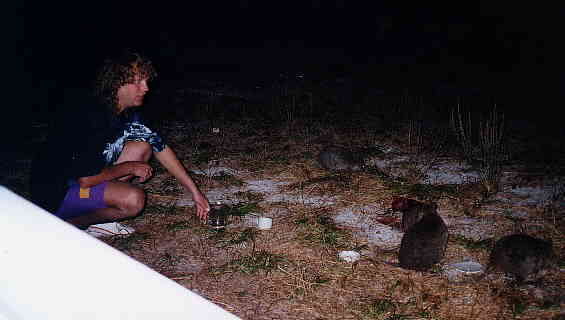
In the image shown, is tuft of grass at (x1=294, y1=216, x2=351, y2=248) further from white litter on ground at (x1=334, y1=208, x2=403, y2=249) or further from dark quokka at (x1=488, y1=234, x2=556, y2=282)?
dark quokka at (x1=488, y1=234, x2=556, y2=282)

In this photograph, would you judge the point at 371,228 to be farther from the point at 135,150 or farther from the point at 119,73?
the point at 119,73

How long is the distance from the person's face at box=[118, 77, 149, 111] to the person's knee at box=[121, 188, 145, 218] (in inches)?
24.1

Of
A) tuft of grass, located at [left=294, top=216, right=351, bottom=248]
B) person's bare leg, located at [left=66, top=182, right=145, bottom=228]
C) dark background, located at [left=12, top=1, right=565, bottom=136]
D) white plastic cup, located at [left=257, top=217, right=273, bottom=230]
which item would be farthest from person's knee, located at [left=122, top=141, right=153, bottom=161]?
dark background, located at [left=12, top=1, right=565, bottom=136]

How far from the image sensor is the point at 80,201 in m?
3.11

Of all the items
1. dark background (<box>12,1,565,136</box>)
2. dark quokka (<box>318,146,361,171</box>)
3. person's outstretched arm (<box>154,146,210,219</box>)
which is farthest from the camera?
dark background (<box>12,1,565,136</box>)

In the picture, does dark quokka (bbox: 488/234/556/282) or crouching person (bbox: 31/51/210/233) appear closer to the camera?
dark quokka (bbox: 488/234/556/282)

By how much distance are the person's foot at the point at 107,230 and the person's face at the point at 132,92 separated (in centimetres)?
102

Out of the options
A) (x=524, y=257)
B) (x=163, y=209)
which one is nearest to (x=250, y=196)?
(x=163, y=209)

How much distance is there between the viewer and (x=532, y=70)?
9.86 m

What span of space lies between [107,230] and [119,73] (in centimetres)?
127

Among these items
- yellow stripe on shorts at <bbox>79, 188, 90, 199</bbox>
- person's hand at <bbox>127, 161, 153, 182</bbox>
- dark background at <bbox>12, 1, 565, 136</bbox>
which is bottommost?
yellow stripe on shorts at <bbox>79, 188, 90, 199</bbox>

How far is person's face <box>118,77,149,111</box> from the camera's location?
3.02 metres

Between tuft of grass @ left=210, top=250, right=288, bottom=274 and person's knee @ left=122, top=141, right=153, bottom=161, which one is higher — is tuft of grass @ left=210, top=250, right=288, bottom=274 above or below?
below

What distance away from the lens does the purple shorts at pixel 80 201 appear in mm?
3078
